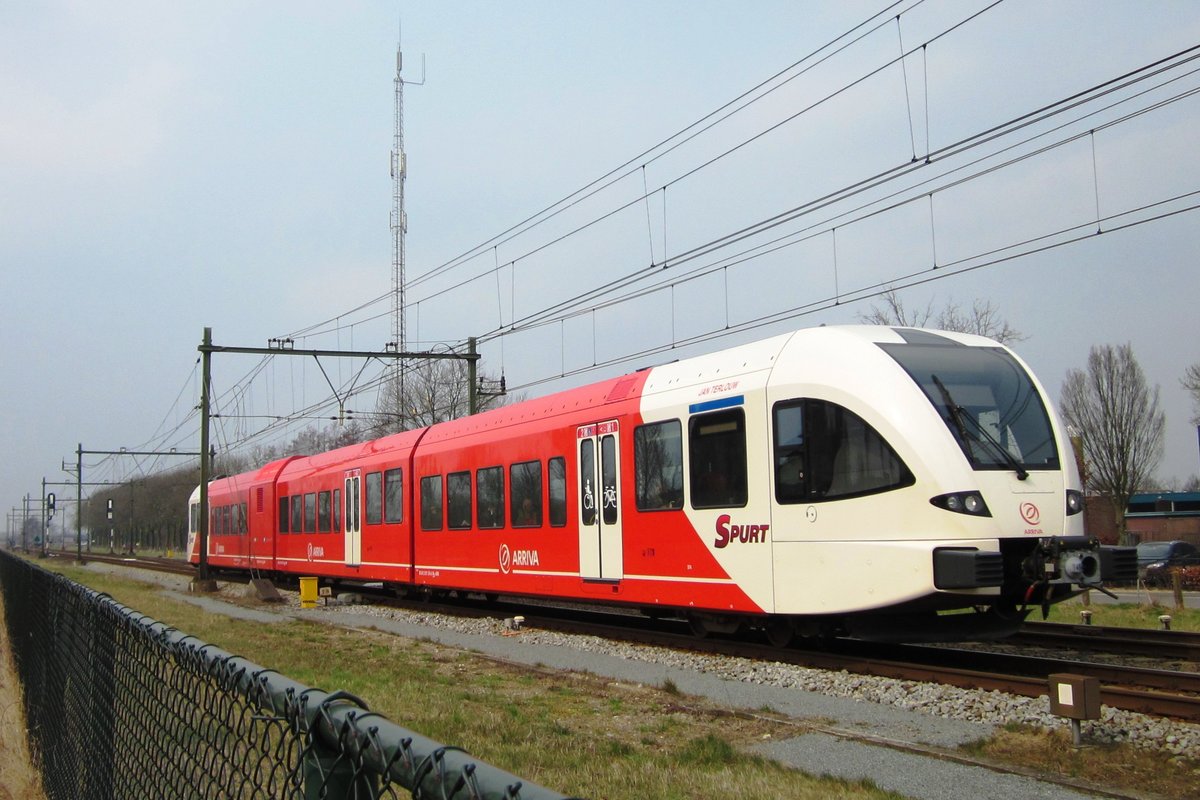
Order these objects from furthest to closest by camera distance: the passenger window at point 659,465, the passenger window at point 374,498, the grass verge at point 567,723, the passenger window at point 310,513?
the passenger window at point 310,513
the passenger window at point 374,498
the passenger window at point 659,465
the grass verge at point 567,723

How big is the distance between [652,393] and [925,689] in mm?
5264

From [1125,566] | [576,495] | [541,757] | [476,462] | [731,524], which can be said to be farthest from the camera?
[476,462]

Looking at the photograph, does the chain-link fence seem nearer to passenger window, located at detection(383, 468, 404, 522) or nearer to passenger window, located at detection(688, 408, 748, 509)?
passenger window, located at detection(688, 408, 748, 509)

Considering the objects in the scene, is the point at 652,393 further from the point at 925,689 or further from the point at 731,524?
the point at 925,689

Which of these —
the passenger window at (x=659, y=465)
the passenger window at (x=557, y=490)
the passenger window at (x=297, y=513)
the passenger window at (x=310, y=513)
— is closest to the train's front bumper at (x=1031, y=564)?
the passenger window at (x=659, y=465)

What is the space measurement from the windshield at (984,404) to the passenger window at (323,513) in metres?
18.1

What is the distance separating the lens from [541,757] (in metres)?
7.23

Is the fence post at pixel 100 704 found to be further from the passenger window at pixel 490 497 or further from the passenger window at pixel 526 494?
the passenger window at pixel 490 497

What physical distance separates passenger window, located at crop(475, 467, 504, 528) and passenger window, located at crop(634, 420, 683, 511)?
4.19 metres

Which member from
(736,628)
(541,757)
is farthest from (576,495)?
(541,757)

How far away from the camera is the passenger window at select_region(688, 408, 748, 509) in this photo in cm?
1216

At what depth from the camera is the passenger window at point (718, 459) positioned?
1216 centimetres

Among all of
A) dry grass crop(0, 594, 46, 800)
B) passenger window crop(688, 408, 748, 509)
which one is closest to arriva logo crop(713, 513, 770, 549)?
passenger window crop(688, 408, 748, 509)

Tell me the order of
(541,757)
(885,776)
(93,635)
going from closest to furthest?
(93,635) < (885,776) < (541,757)
